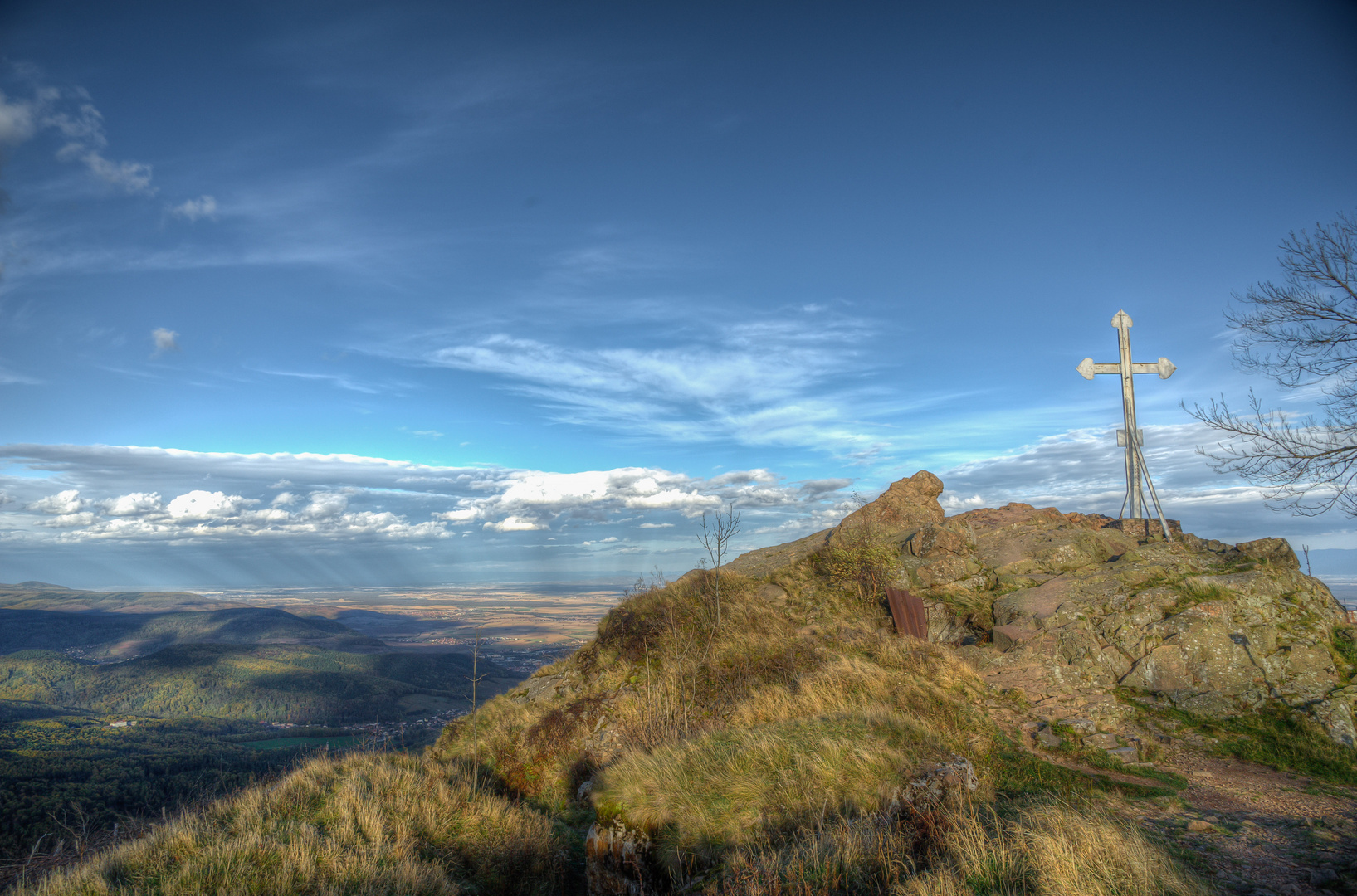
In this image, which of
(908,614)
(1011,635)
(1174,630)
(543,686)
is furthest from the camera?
(543,686)

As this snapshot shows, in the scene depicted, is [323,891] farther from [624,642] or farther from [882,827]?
[624,642]

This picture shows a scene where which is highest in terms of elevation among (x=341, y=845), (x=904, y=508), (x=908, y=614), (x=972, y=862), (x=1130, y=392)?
(x=1130, y=392)

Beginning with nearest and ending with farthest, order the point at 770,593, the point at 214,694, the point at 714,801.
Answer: the point at 714,801
the point at 770,593
the point at 214,694

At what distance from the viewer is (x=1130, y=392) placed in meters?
16.0

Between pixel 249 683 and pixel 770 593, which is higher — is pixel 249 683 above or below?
below

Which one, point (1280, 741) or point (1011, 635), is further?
point (1011, 635)

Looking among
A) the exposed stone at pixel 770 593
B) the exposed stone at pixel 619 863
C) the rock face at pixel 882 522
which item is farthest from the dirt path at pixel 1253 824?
the rock face at pixel 882 522

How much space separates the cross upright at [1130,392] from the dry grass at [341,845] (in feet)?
52.8

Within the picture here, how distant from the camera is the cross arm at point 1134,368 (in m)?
16.0

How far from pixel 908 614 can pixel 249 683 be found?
126504 millimetres

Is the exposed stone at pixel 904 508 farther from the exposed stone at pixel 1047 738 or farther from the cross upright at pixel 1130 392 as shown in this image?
the exposed stone at pixel 1047 738

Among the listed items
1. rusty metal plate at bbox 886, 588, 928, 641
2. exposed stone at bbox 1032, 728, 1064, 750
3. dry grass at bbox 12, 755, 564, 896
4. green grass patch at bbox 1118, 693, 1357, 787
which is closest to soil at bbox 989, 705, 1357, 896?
exposed stone at bbox 1032, 728, 1064, 750

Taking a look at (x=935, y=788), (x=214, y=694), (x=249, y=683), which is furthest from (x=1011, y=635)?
(x=214, y=694)

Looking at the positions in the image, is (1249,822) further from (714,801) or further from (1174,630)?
(714,801)
